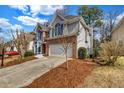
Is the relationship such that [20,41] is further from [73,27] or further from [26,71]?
[73,27]

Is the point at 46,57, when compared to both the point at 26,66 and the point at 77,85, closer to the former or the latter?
the point at 26,66

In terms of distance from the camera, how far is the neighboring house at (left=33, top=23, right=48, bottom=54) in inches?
396

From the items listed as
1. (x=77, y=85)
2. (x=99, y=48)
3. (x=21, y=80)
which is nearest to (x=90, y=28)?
(x=99, y=48)

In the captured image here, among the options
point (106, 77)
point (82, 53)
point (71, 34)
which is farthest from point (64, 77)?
point (71, 34)

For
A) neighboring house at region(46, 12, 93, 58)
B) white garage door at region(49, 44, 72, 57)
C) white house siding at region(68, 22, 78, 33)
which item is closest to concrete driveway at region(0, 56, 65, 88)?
white garage door at region(49, 44, 72, 57)

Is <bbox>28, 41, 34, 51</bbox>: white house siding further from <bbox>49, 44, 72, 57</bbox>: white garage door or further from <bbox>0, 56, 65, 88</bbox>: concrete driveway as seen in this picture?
<bbox>49, 44, 72, 57</bbox>: white garage door

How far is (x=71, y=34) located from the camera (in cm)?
Result: 977

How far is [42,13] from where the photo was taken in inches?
341

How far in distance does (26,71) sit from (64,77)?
77.3 inches

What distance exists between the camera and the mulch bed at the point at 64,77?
7170 millimetres

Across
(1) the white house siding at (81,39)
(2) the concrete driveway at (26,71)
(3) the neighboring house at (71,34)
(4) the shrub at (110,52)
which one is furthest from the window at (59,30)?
(4) the shrub at (110,52)
